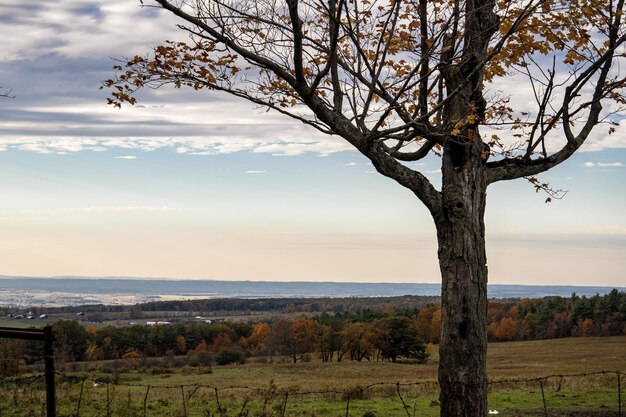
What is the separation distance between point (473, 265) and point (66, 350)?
267ft

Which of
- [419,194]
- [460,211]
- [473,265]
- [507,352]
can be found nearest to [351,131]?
[419,194]

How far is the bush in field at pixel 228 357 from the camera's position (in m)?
83.1

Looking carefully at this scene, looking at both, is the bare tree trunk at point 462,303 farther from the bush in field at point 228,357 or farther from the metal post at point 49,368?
the bush in field at point 228,357

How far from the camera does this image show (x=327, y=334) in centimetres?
9138

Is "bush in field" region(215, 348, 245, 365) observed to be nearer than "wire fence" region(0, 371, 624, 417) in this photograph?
No

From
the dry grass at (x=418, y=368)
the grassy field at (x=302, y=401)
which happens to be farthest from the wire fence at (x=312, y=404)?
the dry grass at (x=418, y=368)

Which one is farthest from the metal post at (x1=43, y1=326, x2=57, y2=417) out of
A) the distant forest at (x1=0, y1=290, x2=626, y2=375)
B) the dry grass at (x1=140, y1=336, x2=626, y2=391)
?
the distant forest at (x1=0, y1=290, x2=626, y2=375)

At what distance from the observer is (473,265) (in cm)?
1221

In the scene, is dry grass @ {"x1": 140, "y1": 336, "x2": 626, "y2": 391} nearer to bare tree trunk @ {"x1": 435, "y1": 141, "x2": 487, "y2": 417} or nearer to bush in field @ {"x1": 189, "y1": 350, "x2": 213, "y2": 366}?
bush in field @ {"x1": 189, "y1": 350, "x2": 213, "y2": 366}

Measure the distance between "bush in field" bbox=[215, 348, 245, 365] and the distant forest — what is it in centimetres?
13

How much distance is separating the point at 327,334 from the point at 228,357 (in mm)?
14721

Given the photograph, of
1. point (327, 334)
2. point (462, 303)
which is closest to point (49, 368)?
point (462, 303)

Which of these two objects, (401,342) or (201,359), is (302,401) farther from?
(201,359)

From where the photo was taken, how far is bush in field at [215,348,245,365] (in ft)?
273
